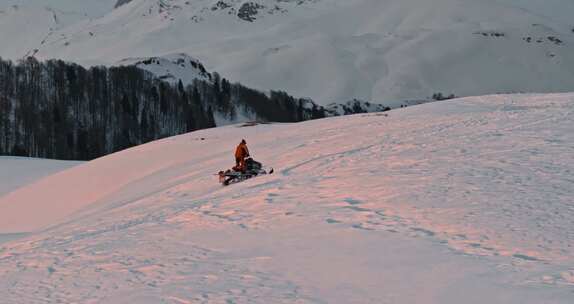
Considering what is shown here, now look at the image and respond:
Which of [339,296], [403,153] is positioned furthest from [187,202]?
[339,296]

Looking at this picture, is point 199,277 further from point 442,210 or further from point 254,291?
point 442,210

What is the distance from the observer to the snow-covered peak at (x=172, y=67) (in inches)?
5428

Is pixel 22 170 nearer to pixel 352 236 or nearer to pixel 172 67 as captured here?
pixel 352 236

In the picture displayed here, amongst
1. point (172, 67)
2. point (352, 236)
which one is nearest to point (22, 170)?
point (352, 236)

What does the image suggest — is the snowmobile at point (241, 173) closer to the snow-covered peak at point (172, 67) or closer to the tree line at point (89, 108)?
Result: the tree line at point (89, 108)

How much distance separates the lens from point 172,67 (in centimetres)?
14450

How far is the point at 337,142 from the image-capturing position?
27.8 metres

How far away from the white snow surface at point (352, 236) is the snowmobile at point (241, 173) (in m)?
0.71

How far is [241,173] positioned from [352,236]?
12.0 metres

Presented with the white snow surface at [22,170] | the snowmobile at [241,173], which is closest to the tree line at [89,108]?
the white snow surface at [22,170]

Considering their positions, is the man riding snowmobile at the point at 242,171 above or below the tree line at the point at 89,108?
below

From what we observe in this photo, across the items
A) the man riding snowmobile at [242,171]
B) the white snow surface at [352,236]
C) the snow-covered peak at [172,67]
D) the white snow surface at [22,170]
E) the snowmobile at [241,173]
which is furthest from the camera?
the snow-covered peak at [172,67]

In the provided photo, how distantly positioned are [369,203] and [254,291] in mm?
5291

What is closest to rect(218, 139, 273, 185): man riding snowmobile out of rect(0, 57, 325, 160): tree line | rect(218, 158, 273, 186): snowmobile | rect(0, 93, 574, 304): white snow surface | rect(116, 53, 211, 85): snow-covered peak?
rect(218, 158, 273, 186): snowmobile
